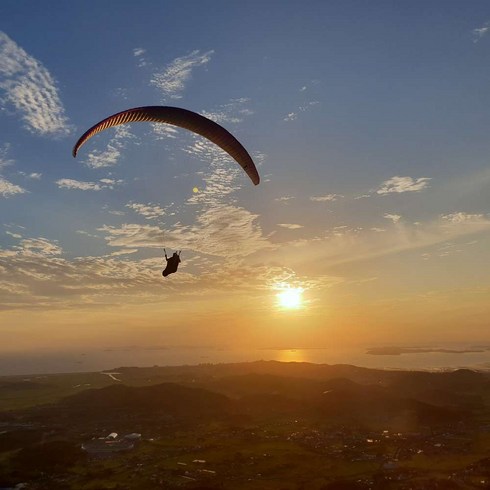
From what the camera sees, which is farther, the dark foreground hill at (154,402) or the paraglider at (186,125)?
the dark foreground hill at (154,402)

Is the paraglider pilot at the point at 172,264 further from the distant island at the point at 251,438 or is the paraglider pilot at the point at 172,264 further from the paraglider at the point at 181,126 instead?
the distant island at the point at 251,438

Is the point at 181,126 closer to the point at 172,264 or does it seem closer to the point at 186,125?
the point at 186,125

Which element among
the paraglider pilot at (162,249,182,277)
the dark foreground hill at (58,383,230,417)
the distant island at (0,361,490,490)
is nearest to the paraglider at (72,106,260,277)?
the paraglider pilot at (162,249,182,277)

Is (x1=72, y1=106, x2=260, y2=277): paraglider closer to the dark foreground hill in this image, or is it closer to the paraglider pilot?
the paraglider pilot

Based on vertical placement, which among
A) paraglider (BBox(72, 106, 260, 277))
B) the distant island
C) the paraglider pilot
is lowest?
the distant island

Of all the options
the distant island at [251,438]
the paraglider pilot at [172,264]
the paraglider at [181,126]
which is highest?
the paraglider at [181,126]

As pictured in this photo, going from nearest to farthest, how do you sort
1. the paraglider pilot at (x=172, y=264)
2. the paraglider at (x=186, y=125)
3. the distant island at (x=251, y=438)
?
the paraglider at (x=186, y=125), the paraglider pilot at (x=172, y=264), the distant island at (x=251, y=438)

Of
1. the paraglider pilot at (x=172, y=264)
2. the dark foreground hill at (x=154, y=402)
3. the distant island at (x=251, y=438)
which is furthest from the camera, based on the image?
the dark foreground hill at (x=154, y=402)

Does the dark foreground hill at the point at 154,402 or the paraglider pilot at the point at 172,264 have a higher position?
the paraglider pilot at the point at 172,264

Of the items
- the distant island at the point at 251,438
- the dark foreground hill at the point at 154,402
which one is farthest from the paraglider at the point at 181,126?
the dark foreground hill at the point at 154,402

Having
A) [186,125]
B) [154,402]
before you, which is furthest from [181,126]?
[154,402]
